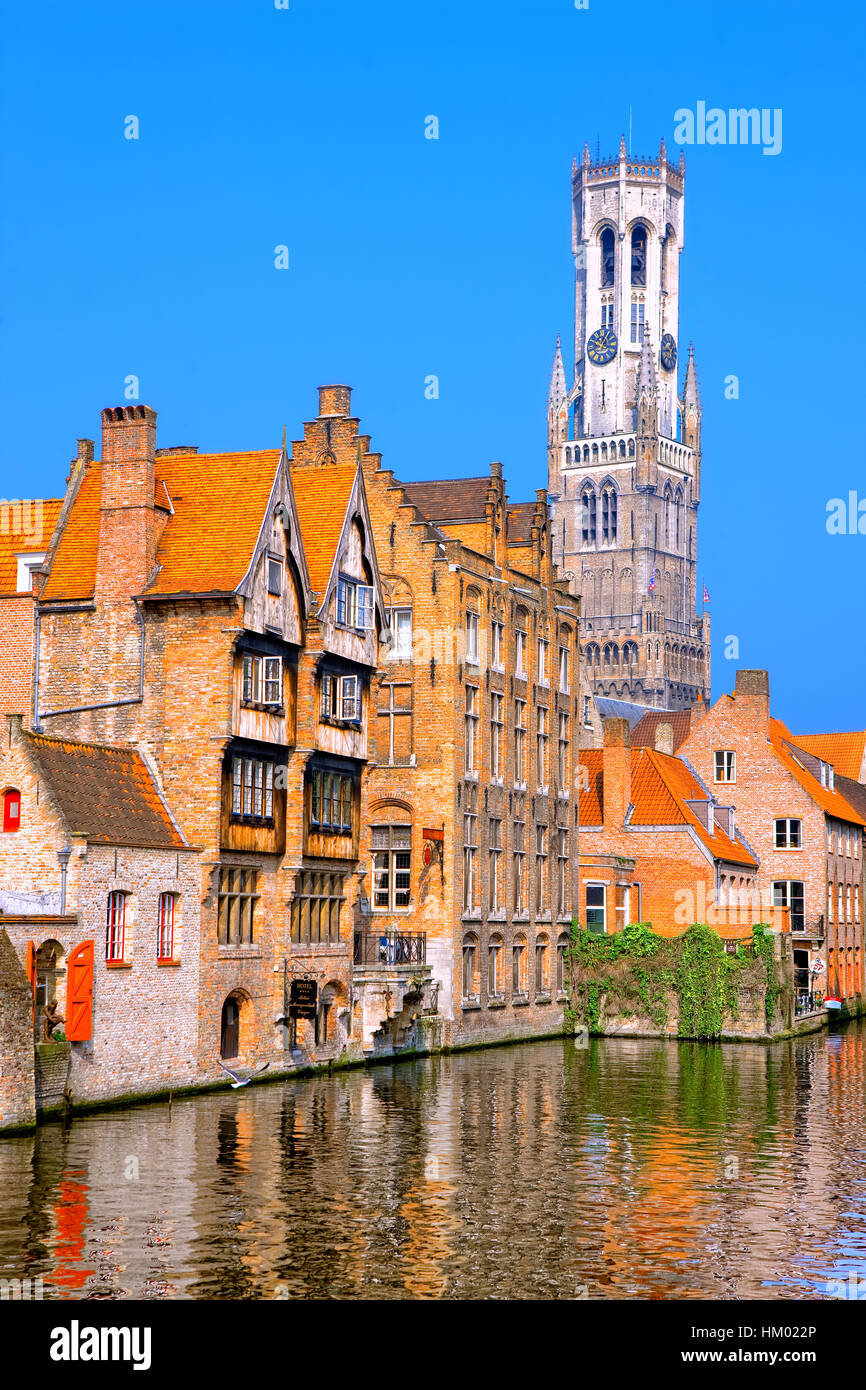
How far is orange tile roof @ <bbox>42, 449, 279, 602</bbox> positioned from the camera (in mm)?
42750

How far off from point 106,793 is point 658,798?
33.4 m

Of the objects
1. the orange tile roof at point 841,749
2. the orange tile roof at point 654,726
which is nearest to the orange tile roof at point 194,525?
the orange tile roof at point 841,749

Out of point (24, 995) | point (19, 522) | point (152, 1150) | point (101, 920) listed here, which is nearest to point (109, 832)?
point (101, 920)

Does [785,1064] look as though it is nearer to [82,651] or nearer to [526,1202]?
[82,651]

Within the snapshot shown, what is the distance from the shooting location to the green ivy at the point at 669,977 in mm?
61688

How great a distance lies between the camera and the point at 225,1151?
31531 millimetres

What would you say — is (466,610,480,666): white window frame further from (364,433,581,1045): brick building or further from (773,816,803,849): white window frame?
(773,816,803,849): white window frame

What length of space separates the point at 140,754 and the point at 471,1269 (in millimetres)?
22042

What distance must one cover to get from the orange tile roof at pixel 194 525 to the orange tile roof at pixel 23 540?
1276 mm

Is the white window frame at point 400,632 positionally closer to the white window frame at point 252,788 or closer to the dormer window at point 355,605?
the dormer window at point 355,605

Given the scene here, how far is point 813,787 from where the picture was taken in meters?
77.8

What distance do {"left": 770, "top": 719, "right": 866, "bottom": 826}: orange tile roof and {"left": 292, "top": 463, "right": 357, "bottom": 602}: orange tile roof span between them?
103 feet
